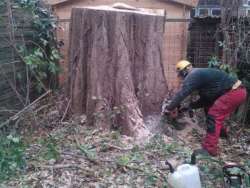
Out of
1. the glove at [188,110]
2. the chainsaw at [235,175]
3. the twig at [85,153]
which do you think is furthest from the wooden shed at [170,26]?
the chainsaw at [235,175]

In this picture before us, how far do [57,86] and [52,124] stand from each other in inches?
102

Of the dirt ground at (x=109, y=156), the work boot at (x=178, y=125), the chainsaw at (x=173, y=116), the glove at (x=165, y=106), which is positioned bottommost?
the dirt ground at (x=109, y=156)

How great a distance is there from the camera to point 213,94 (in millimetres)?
6422

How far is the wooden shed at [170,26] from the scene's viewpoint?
934cm

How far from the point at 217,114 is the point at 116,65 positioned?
1667 mm

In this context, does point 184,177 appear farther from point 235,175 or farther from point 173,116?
point 173,116

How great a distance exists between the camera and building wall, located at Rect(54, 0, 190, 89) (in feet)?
30.6

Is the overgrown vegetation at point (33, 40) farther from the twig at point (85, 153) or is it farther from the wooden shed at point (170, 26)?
the twig at point (85, 153)

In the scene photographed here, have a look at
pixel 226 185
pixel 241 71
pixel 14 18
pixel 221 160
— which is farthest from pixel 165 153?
pixel 14 18

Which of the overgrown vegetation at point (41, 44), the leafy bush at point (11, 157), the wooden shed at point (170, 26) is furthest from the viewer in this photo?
the wooden shed at point (170, 26)

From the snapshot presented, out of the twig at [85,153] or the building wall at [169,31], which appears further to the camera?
the building wall at [169,31]

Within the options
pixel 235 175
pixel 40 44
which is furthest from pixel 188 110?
pixel 40 44

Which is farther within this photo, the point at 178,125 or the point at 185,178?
the point at 178,125

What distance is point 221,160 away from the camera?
5922 millimetres
